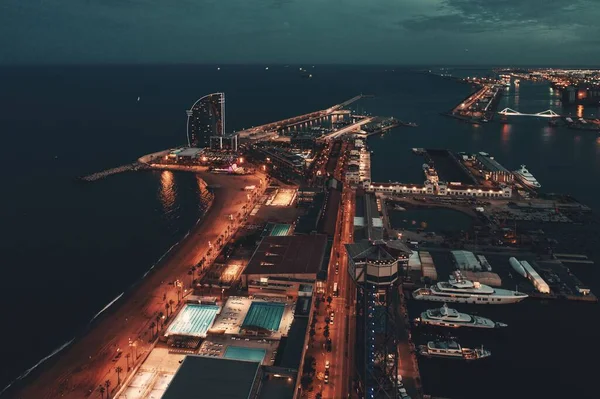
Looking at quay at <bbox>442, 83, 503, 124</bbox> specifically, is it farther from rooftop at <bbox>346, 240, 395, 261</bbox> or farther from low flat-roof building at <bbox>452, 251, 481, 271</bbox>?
rooftop at <bbox>346, 240, 395, 261</bbox>

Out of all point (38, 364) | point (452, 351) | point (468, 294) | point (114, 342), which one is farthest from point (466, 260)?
point (38, 364)

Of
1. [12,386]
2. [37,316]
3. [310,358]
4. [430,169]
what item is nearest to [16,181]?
[37,316]

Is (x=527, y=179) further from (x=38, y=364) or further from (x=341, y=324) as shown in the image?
(x=38, y=364)

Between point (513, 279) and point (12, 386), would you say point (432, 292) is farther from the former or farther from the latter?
point (12, 386)

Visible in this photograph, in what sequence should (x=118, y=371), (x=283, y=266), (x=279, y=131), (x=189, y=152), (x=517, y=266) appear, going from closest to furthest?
(x=118, y=371)
(x=283, y=266)
(x=517, y=266)
(x=189, y=152)
(x=279, y=131)

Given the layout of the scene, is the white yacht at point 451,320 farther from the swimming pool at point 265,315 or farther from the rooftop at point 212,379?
the rooftop at point 212,379

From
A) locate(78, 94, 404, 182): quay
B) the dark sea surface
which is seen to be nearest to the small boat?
the dark sea surface
